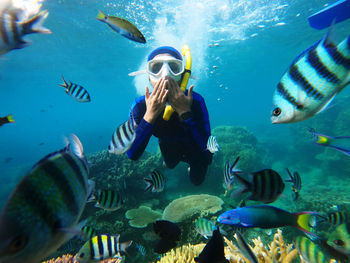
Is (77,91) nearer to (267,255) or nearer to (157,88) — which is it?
(157,88)

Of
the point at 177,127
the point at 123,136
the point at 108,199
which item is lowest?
the point at 108,199

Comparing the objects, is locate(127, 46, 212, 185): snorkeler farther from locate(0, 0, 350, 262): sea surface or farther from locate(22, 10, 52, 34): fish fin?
locate(0, 0, 350, 262): sea surface

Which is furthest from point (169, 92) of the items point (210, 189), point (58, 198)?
point (210, 189)

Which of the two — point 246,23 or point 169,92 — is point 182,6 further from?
point 169,92

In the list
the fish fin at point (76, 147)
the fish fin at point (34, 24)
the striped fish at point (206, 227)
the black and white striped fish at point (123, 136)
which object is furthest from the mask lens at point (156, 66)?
the striped fish at point (206, 227)

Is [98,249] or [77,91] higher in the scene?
[77,91]

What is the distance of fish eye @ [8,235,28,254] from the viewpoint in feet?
2.34

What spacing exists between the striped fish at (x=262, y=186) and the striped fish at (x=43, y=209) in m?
1.20

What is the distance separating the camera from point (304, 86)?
108 centimetres

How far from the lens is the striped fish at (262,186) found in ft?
4.96

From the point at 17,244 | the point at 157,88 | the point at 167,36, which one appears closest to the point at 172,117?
the point at 157,88

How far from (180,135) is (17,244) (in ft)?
13.7

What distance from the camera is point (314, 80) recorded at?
3.44 feet

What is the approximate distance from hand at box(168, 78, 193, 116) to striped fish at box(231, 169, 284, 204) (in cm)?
216
